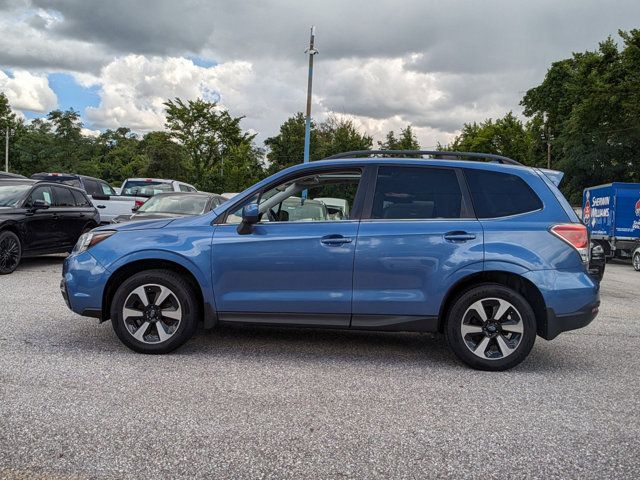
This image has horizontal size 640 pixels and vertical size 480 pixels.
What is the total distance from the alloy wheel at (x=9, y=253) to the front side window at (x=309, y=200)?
6482mm

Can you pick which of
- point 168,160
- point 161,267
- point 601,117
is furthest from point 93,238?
point 168,160

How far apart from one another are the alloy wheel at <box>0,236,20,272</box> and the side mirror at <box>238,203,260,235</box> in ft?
21.7

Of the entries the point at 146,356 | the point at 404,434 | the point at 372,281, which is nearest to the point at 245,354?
the point at 146,356

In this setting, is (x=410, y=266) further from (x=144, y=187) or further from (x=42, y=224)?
(x=144, y=187)

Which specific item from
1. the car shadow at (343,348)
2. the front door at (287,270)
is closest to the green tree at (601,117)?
the car shadow at (343,348)

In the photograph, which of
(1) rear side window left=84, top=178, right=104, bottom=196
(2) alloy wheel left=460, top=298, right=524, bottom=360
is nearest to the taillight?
(2) alloy wheel left=460, top=298, right=524, bottom=360

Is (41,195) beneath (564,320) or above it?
above

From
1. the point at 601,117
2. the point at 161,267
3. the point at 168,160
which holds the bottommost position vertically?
the point at 161,267

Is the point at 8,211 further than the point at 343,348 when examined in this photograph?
Yes

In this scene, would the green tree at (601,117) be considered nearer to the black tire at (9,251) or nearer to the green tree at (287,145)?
the green tree at (287,145)

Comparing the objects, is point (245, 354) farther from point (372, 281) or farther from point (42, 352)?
point (42, 352)

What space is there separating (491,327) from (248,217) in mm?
2224

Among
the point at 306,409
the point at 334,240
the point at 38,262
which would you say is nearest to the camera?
the point at 306,409

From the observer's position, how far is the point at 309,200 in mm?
5070
